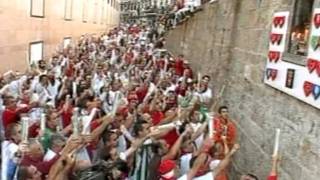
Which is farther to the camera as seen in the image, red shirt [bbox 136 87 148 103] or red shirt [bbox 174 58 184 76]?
red shirt [bbox 174 58 184 76]

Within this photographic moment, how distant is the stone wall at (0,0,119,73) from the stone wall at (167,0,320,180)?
6514 millimetres

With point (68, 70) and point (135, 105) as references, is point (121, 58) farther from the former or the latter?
point (135, 105)

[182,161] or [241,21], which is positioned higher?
[241,21]

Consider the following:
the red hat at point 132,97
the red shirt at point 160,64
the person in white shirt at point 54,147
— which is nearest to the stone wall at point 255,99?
the red shirt at point 160,64

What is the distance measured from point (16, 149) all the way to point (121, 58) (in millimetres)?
12536

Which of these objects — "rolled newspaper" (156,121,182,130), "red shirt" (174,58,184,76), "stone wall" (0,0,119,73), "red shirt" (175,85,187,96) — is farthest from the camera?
"stone wall" (0,0,119,73)

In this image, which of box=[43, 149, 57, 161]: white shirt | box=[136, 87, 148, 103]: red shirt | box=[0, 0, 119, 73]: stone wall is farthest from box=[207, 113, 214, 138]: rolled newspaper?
box=[0, 0, 119, 73]: stone wall

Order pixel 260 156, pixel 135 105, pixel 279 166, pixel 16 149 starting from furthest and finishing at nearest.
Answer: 1. pixel 135 105
2. pixel 260 156
3. pixel 279 166
4. pixel 16 149

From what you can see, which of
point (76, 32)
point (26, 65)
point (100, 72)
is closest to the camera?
point (100, 72)

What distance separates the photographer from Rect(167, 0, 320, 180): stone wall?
283 inches

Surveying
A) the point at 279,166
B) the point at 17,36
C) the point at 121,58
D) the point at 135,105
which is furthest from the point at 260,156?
the point at 17,36

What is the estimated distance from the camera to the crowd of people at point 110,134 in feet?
22.6

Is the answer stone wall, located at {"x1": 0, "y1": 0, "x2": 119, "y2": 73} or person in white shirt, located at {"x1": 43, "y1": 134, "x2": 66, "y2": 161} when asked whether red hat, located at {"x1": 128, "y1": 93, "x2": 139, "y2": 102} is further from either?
stone wall, located at {"x1": 0, "y1": 0, "x2": 119, "y2": 73}

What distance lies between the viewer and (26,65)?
21.7 meters
